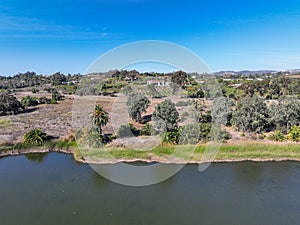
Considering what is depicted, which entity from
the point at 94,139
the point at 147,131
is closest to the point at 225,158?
the point at 147,131

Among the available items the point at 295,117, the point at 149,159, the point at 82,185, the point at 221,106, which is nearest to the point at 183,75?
the point at 221,106

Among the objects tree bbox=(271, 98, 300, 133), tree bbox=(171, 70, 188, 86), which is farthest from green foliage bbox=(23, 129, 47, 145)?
tree bbox=(171, 70, 188, 86)

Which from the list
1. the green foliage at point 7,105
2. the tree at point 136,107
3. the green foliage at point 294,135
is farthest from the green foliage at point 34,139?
the green foliage at point 294,135

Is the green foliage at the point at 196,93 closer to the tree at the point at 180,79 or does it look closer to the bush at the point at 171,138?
the tree at the point at 180,79

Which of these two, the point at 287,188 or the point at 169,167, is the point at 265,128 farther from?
the point at 169,167

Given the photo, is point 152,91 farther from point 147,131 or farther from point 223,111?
point 147,131
